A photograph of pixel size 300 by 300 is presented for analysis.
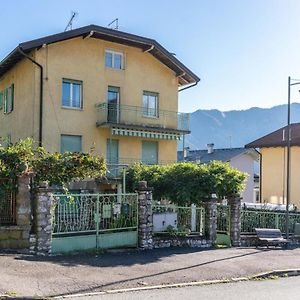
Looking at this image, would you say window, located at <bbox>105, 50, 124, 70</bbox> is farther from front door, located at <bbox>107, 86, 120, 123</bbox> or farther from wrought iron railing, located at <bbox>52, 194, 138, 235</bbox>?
wrought iron railing, located at <bbox>52, 194, 138, 235</bbox>

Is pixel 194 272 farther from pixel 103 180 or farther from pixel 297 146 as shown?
pixel 297 146

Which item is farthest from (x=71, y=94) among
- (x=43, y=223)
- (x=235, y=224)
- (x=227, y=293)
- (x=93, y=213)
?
(x=227, y=293)

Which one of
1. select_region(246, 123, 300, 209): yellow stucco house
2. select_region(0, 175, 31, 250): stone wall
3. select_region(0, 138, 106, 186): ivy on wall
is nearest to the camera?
select_region(0, 175, 31, 250): stone wall

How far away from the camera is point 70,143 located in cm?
2592

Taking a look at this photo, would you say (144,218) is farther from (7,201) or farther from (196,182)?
(7,201)

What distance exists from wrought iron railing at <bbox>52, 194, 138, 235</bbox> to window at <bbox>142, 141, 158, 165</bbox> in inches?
496

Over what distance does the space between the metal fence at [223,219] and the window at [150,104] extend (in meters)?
10.6

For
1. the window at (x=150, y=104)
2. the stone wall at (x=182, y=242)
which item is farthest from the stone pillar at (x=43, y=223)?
the window at (x=150, y=104)

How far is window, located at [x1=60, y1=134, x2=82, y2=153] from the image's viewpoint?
25594 mm

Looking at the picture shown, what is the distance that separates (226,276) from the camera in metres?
12.3

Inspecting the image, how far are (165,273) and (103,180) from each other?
11.5 m

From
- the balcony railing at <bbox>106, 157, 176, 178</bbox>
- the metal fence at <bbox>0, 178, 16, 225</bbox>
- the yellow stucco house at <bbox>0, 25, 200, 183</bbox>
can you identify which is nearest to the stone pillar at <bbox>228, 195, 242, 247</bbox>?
the balcony railing at <bbox>106, 157, 176, 178</bbox>

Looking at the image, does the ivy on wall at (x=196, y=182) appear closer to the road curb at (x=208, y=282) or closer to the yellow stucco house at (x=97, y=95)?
the road curb at (x=208, y=282)

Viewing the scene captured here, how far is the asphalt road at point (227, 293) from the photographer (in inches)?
383
